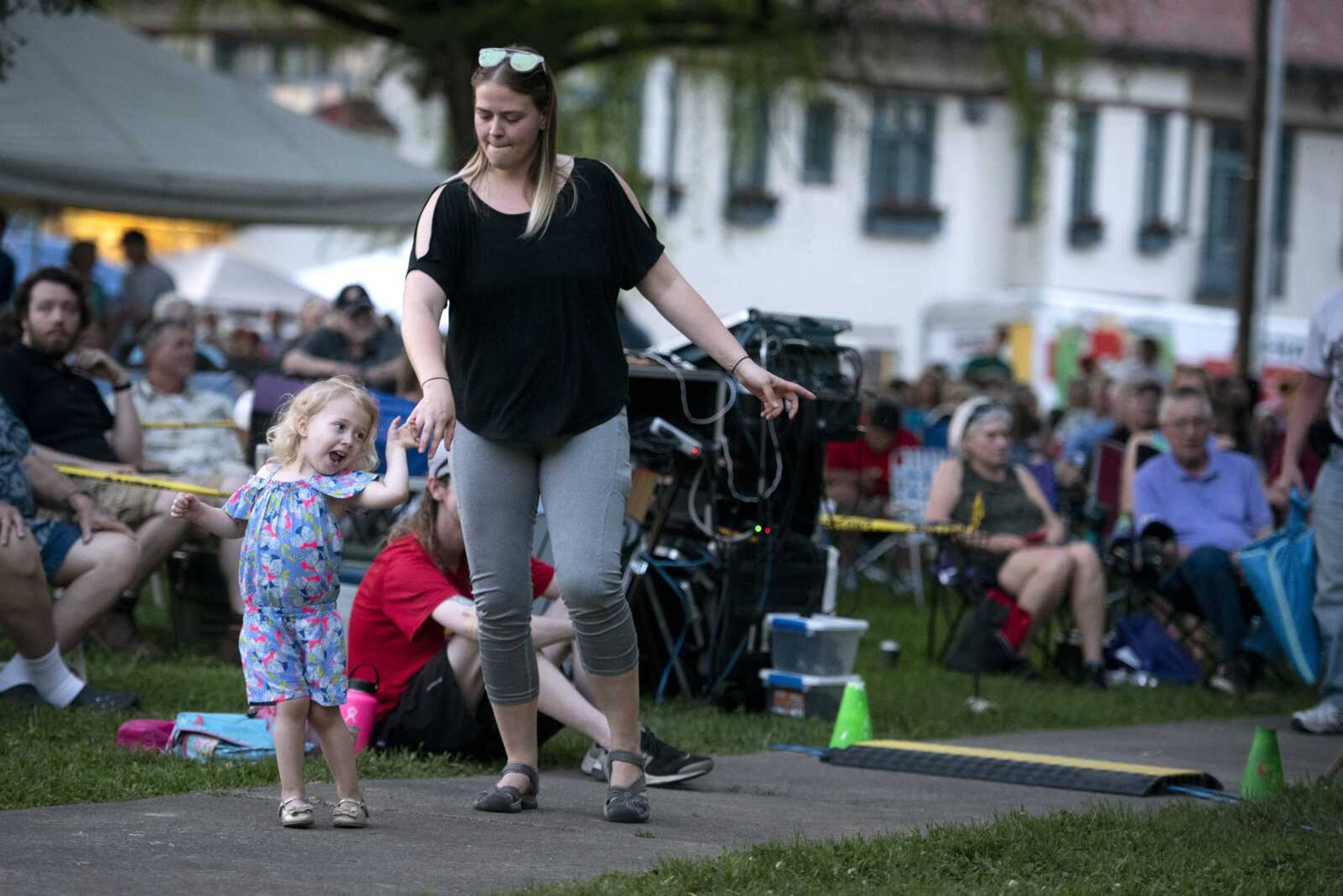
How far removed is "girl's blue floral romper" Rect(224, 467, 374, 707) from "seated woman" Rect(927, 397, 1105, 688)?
536cm

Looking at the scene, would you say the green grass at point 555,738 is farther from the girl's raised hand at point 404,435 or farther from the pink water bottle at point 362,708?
the girl's raised hand at point 404,435

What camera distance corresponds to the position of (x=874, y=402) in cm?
1423

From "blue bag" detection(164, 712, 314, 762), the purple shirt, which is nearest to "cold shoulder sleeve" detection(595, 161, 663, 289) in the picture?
"blue bag" detection(164, 712, 314, 762)

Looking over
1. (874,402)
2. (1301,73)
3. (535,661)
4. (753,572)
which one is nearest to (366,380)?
(753,572)

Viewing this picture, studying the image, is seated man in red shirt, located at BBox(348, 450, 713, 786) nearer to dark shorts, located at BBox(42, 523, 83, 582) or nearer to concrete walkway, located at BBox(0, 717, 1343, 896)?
concrete walkway, located at BBox(0, 717, 1343, 896)

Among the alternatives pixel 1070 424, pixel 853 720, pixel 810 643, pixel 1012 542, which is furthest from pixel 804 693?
pixel 1070 424

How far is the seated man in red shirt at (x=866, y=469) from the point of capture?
43.1ft

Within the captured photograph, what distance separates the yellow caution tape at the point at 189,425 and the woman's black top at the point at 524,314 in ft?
15.5

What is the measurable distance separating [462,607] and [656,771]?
74cm

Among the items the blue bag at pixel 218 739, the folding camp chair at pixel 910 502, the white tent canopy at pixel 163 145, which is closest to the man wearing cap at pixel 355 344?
the white tent canopy at pixel 163 145

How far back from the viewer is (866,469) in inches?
540

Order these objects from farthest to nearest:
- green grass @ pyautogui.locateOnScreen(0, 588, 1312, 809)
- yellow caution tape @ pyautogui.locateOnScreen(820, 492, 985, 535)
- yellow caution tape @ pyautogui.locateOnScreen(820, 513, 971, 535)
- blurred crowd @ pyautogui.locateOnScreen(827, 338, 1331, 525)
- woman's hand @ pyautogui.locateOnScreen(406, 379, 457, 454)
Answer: blurred crowd @ pyautogui.locateOnScreen(827, 338, 1331, 525)
yellow caution tape @ pyautogui.locateOnScreen(820, 492, 985, 535)
yellow caution tape @ pyautogui.locateOnScreen(820, 513, 971, 535)
green grass @ pyautogui.locateOnScreen(0, 588, 1312, 809)
woman's hand @ pyautogui.locateOnScreen(406, 379, 457, 454)

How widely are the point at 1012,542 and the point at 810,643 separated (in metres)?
2.36

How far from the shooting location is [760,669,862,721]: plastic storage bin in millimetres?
7621
